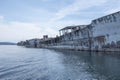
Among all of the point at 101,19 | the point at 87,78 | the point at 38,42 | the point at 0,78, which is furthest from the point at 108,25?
the point at 38,42

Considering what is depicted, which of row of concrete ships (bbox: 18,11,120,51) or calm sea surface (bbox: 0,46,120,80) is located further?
row of concrete ships (bbox: 18,11,120,51)

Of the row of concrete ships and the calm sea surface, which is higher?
the row of concrete ships

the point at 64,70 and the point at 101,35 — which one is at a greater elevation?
the point at 101,35

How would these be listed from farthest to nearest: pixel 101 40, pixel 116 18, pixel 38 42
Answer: pixel 38 42 < pixel 101 40 < pixel 116 18

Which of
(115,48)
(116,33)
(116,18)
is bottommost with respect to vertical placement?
(115,48)

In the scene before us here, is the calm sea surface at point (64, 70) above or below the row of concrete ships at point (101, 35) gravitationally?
below

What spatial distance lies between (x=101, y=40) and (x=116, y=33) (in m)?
5.30

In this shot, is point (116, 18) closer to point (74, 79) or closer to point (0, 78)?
point (74, 79)

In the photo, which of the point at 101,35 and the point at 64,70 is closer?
the point at 64,70

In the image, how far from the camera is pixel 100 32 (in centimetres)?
3838

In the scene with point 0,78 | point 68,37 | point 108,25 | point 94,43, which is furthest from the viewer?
point 68,37

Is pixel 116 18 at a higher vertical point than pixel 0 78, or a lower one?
higher

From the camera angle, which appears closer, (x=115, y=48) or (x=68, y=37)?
(x=115, y=48)

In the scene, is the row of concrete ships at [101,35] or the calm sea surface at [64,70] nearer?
the calm sea surface at [64,70]
